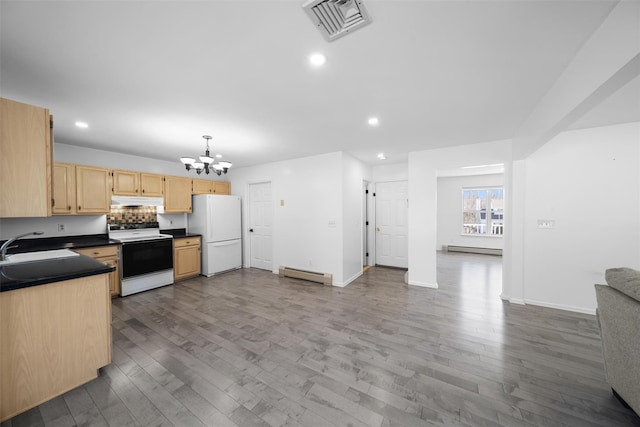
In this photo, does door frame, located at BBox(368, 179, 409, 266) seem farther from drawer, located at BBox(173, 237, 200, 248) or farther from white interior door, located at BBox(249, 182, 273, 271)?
drawer, located at BBox(173, 237, 200, 248)

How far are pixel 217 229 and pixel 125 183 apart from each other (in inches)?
71.5

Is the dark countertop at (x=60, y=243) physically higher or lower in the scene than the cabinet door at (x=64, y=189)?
lower

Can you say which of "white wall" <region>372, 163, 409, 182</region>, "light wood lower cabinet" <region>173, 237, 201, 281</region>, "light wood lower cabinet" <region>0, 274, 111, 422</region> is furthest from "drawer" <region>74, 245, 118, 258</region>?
"white wall" <region>372, 163, 409, 182</region>

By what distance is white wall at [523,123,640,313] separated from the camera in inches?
111

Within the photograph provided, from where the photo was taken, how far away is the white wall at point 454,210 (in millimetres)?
7164

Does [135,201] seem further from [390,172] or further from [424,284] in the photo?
[424,284]

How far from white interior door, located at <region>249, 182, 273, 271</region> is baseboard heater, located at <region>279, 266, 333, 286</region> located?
71 centimetres

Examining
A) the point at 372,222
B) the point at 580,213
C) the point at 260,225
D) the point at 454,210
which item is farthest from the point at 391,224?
the point at 454,210

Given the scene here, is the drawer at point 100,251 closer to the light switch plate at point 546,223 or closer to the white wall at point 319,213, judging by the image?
the white wall at point 319,213

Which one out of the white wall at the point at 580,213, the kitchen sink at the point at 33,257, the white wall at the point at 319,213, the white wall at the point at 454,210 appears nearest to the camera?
the kitchen sink at the point at 33,257

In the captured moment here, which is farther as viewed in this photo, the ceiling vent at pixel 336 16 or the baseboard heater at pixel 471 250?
the baseboard heater at pixel 471 250

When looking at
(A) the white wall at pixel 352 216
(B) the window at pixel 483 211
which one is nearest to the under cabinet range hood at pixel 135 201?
(A) the white wall at pixel 352 216

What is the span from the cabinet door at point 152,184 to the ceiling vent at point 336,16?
4.55 m

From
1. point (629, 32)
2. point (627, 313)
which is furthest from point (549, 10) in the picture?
point (627, 313)
